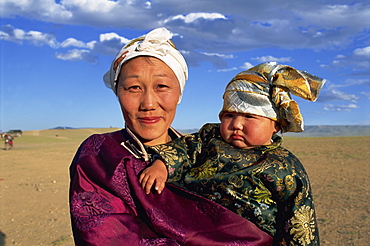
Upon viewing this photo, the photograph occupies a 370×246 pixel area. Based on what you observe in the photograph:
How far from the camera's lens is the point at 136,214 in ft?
8.09

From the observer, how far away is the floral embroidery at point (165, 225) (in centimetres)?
235

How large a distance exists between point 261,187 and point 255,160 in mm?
199

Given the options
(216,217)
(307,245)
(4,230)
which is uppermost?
(216,217)

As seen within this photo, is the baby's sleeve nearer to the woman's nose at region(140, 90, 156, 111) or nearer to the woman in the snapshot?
the woman

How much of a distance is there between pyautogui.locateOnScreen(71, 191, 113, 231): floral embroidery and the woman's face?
0.56 m

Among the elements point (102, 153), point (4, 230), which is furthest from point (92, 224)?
point (4, 230)

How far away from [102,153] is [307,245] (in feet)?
4.59

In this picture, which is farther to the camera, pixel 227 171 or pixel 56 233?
pixel 56 233

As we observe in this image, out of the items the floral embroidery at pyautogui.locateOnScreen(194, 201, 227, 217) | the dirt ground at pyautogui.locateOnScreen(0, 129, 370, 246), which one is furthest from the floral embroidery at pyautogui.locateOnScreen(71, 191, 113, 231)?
the dirt ground at pyautogui.locateOnScreen(0, 129, 370, 246)

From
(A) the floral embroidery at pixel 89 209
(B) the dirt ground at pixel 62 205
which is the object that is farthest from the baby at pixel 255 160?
(B) the dirt ground at pixel 62 205

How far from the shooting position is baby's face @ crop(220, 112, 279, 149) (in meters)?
2.70

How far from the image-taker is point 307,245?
2467 mm

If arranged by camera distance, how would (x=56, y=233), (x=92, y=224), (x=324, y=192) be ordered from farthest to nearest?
1. (x=324, y=192)
2. (x=56, y=233)
3. (x=92, y=224)

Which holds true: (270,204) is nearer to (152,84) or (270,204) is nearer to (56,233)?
(152,84)
